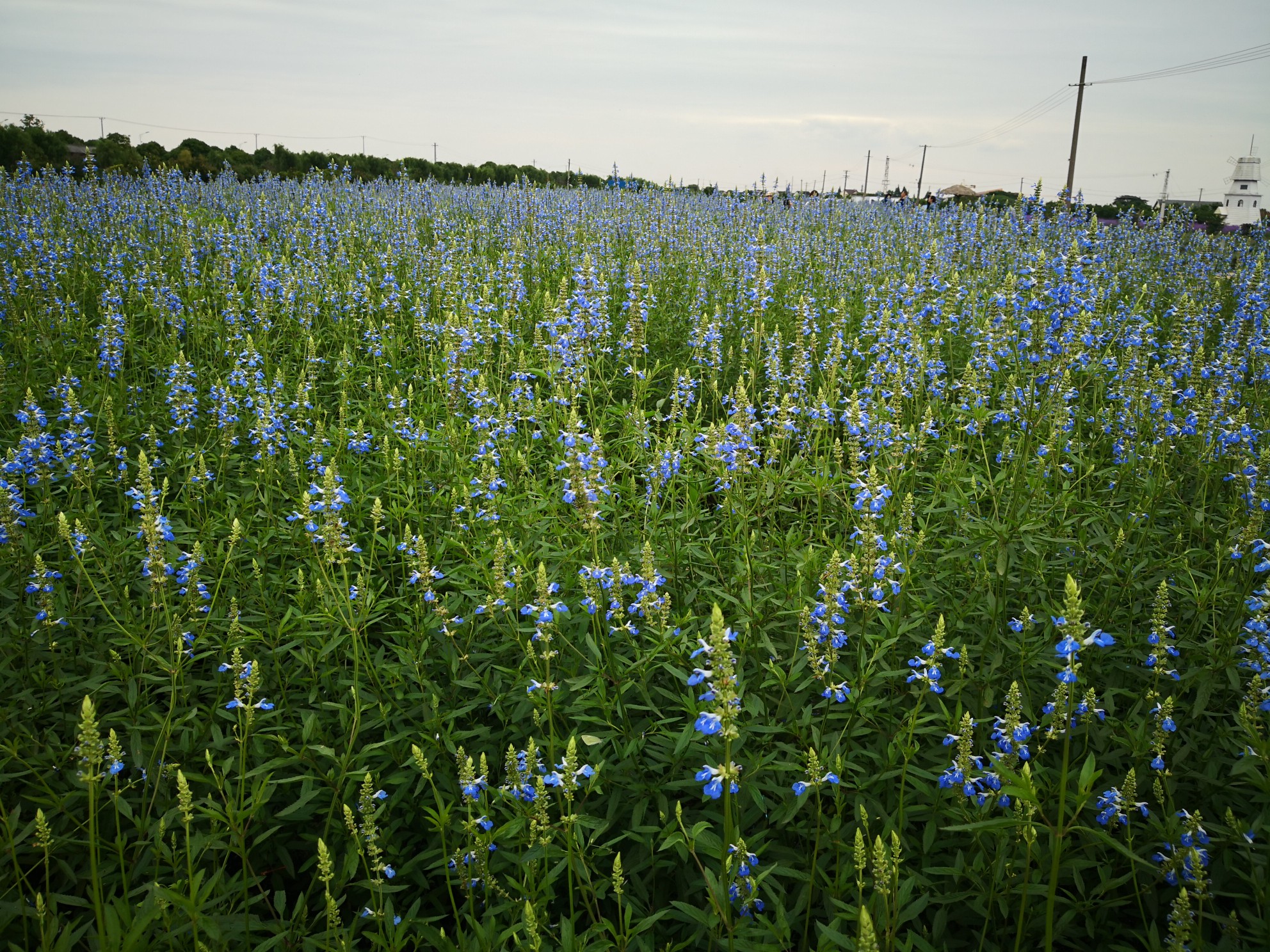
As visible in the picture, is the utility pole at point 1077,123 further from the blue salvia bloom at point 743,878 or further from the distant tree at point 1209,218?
the blue salvia bloom at point 743,878

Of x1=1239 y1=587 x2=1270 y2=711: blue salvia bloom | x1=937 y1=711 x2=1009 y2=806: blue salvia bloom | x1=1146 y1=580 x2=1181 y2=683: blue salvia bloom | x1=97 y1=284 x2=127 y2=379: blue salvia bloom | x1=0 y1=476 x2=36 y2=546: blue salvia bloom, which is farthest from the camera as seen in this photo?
x1=97 y1=284 x2=127 y2=379: blue salvia bloom

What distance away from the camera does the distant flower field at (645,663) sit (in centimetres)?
240

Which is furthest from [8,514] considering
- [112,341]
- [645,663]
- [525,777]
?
[112,341]

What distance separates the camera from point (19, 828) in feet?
9.31

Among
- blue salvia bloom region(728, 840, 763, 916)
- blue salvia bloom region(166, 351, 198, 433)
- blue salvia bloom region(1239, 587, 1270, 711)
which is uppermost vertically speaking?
blue salvia bloom region(166, 351, 198, 433)

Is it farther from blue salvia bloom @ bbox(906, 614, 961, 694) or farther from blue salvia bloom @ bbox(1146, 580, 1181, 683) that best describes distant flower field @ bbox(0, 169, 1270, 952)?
blue salvia bloom @ bbox(1146, 580, 1181, 683)

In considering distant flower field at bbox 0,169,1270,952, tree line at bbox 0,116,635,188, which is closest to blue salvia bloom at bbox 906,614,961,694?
distant flower field at bbox 0,169,1270,952

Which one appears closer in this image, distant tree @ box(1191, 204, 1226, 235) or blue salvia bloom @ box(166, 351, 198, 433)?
blue salvia bloom @ box(166, 351, 198, 433)

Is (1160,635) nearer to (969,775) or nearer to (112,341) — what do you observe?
(969,775)

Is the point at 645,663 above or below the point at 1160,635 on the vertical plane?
below

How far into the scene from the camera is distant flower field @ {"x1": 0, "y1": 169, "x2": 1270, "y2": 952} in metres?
2.40

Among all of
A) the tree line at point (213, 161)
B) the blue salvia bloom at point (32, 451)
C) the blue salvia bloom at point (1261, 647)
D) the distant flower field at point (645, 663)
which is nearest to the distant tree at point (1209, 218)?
the tree line at point (213, 161)

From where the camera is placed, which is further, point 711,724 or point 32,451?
point 32,451

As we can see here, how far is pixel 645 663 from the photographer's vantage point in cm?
301
